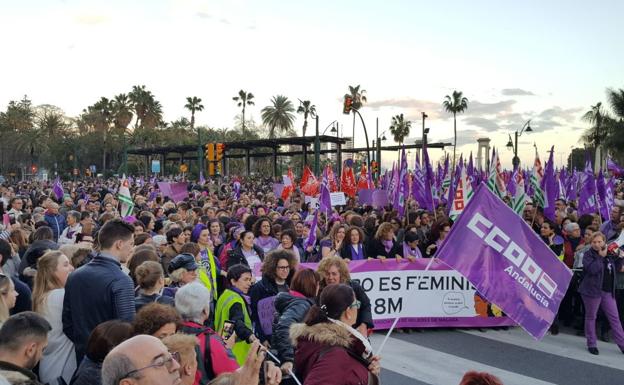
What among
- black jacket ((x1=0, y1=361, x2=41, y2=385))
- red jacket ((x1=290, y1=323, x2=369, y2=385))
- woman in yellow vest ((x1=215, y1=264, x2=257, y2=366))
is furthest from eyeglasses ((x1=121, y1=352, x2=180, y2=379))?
woman in yellow vest ((x1=215, y1=264, x2=257, y2=366))

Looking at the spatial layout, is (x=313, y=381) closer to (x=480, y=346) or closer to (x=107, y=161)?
(x=480, y=346)

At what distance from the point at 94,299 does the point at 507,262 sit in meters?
3.54

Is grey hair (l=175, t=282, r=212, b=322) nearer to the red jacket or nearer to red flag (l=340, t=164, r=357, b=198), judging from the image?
the red jacket

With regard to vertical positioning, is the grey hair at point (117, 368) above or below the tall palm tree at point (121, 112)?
below

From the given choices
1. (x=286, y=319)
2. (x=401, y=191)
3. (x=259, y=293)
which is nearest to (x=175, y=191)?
(x=401, y=191)

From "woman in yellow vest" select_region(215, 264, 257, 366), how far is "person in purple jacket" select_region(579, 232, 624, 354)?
5.46 metres

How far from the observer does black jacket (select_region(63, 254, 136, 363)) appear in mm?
3863

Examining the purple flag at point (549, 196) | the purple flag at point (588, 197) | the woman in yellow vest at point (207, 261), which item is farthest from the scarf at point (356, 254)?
the purple flag at point (588, 197)

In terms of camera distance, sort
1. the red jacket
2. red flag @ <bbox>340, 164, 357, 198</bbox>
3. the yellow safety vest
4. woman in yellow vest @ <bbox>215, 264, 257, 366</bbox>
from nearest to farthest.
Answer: the red jacket < woman in yellow vest @ <bbox>215, 264, 257, 366</bbox> < the yellow safety vest < red flag @ <bbox>340, 164, 357, 198</bbox>

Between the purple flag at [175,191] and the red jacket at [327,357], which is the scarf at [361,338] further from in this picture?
the purple flag at [175,191]

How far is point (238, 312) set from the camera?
15.0 feet

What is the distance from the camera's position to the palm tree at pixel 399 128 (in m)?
85.6

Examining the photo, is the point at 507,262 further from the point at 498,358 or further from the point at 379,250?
the point at 379,250

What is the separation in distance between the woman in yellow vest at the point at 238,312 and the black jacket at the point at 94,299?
2.95ft
